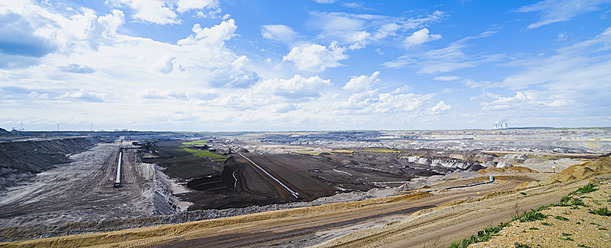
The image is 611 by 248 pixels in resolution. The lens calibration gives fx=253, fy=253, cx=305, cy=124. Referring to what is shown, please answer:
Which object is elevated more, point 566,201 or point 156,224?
point 566,201

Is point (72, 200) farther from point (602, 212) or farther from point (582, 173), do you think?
point (582, 173)

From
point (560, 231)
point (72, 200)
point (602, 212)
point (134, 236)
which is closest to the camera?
point (560, 231)

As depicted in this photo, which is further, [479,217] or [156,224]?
[156,224]

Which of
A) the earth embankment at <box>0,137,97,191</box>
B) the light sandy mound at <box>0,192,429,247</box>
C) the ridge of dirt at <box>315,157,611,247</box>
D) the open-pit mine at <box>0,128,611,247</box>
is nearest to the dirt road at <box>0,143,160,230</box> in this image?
the open-pit mine at <box>0,128,611,247</box>

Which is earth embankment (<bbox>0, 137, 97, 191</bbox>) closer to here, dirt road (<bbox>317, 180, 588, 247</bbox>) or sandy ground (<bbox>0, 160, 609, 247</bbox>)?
sandy ground (<bbox>0, 160, 609, 247</bbox>)

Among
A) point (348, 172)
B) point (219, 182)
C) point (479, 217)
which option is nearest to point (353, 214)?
point (479, 217)

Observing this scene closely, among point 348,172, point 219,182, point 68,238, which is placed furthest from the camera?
point 348,172

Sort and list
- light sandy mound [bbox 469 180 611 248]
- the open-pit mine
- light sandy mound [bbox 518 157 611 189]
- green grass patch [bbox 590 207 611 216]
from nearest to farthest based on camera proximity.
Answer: light sandy mound [bbox 469 180 611 248] < green grass patch [bbox 590 207 611 216] < the open-pit mine < light sandy mound [bbox 518 157 611 189]

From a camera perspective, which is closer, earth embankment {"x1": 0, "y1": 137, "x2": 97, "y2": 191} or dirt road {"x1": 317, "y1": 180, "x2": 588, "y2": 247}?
dirt road {"x1": 317, "y1": 180, "x2": 588, "y2": 247}

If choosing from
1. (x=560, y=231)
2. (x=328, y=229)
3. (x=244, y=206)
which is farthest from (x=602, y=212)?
(x=244, y=206)

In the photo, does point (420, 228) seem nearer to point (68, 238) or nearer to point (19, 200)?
point (68, 238)

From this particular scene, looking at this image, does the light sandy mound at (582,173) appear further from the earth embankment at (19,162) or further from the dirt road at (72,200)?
the earth embankment at (19,162)
